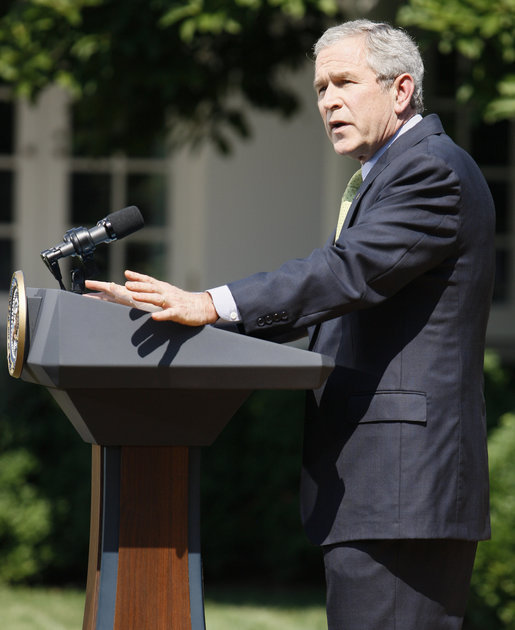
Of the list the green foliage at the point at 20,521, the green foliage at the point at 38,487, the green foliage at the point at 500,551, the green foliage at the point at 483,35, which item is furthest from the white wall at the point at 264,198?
the green foliage at the point at 483,35

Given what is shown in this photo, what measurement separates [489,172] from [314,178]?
48.7 inches

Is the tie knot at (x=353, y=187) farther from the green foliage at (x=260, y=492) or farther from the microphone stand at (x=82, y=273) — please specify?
the green foliage at (x=260, y=492)

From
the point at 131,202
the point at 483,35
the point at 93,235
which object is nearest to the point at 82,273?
the point at 93,235

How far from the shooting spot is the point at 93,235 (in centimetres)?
218

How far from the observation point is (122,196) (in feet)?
24.9

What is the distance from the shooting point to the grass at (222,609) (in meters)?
5.16

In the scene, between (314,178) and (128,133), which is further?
(314,178)

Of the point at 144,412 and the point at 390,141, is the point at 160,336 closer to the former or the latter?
the point at 144,412

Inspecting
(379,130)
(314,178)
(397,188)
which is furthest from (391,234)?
(314,178)

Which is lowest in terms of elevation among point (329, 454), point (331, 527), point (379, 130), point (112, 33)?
point (331, 527)

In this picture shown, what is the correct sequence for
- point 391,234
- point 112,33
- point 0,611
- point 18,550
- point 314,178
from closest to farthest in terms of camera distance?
1. point 391,234
2. point 112,33
3. point 0,611
4. point 18,550
5. point 314,178

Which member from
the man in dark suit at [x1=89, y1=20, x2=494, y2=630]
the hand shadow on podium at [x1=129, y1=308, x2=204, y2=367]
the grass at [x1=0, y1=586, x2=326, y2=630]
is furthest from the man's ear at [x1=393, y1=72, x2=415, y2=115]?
the grass at [x1=0, y1=586, x2=326, y2=630]

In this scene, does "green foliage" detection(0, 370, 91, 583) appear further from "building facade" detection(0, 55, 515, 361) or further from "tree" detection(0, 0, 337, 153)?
"tree" detection(0, 0, 337, 153)

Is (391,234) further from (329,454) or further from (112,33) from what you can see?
(112,33)
